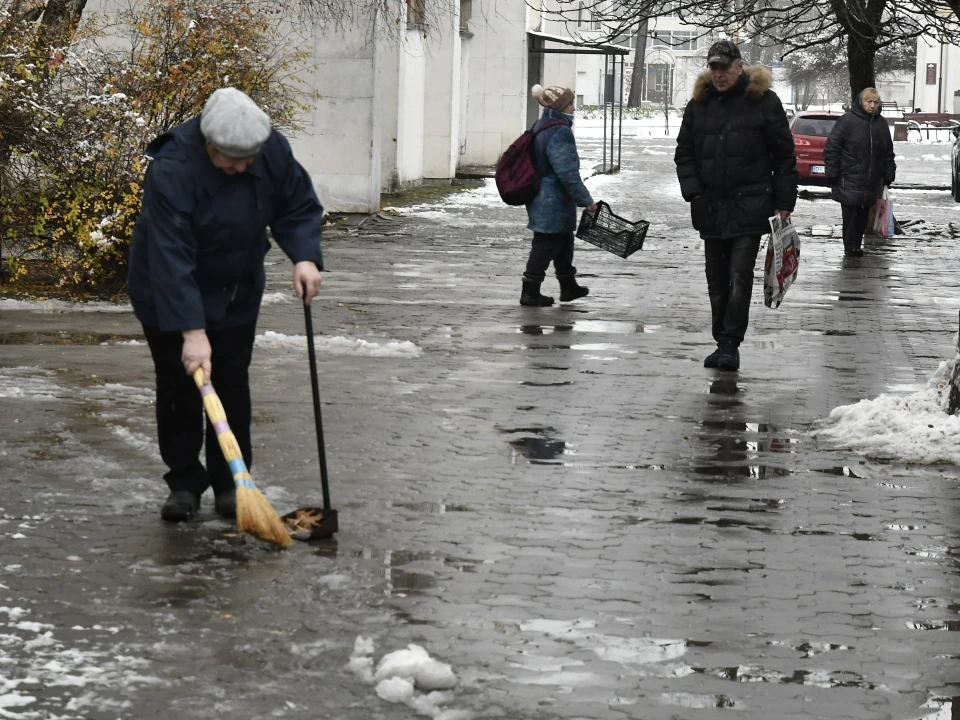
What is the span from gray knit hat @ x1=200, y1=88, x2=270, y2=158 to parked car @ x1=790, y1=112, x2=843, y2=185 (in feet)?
83.1

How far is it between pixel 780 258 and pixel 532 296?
2924 millimetres

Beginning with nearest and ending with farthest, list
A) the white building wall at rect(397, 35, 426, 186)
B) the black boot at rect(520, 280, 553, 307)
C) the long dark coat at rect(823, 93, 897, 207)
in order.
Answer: the black boot at rect(520, 280, 553, 307), the long dark coat at rect(823, 93, 897, 207), the white building wall at rect(397, 35, 426, 186)

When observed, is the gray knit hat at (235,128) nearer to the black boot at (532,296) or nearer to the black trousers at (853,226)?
the black boot at (532,296)

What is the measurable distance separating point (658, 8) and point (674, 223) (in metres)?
4.52

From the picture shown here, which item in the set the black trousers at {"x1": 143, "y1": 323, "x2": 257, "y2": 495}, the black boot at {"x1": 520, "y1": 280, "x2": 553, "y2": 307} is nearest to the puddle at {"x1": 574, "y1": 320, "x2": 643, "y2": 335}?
the black boot at {"x1": 520, "y1": 280, "x2": 553, "y2": 307}

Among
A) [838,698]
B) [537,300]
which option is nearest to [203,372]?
[838,698]

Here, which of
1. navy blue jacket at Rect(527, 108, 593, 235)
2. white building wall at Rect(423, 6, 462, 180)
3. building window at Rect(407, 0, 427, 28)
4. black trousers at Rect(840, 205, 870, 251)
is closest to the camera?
navy blue jacket at Rect(527, 108, 593, 235)

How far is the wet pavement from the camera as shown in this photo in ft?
14.3

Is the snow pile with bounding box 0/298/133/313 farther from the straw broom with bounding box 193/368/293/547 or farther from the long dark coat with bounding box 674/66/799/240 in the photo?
the straw broom with bounding box 193/368/293/547

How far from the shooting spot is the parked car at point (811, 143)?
3105 centimetres

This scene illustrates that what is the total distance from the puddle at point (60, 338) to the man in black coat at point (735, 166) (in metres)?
3.69

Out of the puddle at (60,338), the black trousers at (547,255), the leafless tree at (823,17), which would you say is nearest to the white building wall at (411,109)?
the leafless tree at (823,17)

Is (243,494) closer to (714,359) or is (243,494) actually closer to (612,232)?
(714,359)

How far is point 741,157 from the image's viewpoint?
937 centimetres
